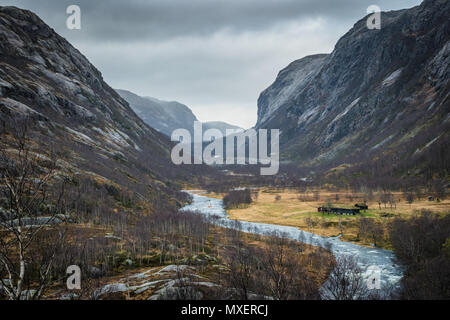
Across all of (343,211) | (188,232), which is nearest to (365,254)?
(343,211)

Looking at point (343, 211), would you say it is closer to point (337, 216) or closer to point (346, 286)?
point (337, 216)

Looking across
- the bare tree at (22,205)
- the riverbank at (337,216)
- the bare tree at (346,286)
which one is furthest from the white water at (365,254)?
the bare tree at (22,205)

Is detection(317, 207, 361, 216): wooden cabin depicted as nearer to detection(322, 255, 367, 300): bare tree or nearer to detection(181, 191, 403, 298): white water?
detection(181, 191, 403, 298): white water

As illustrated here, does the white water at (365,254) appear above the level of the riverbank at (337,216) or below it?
below

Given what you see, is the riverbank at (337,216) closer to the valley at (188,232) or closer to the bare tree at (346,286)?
the valley at (188,232)

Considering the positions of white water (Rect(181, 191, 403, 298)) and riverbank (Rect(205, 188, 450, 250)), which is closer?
white water (Rect(181, 191, 403, 298))

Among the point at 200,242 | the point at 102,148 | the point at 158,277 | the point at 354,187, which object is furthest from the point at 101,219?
the point at 354,187

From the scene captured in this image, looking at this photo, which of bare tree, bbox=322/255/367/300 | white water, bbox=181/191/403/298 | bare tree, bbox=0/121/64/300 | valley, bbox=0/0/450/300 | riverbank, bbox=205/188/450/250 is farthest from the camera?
riverbank, bbox=205/188/450/250

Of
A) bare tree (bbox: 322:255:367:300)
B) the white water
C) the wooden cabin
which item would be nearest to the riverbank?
the wooden cabin

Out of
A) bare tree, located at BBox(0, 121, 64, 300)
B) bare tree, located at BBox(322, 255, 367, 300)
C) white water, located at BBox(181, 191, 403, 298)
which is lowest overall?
white water, located at BBox(181, 191, 403, 298)
